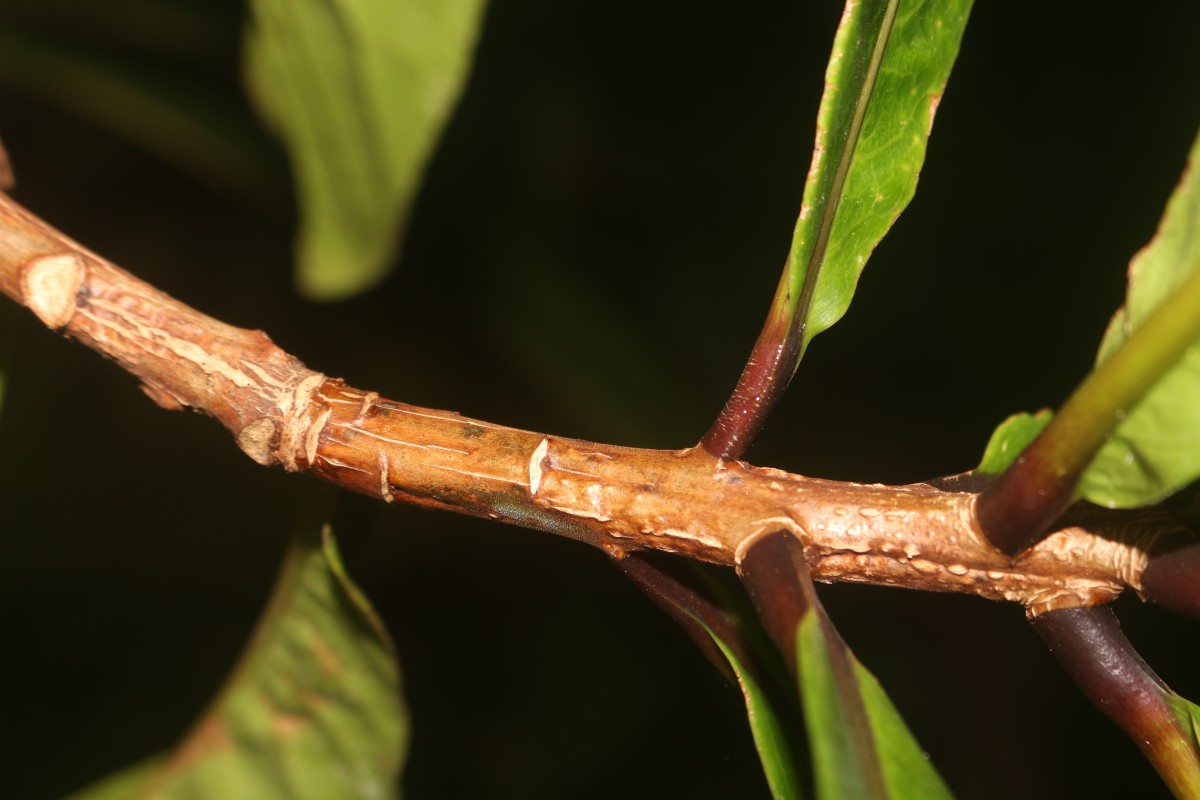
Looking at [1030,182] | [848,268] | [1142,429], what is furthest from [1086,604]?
[1030,182]

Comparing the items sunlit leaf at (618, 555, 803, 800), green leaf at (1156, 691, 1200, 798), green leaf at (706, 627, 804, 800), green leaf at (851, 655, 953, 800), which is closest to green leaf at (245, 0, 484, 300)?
sunlit leaf at (618, 555, 803, 800)

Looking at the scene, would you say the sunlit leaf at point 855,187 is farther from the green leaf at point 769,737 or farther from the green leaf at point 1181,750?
the green leaf at point 1181,750

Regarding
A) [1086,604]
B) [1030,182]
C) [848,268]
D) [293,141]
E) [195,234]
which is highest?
[1030,182]

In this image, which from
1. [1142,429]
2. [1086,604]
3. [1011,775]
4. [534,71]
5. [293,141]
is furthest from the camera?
[534,71]

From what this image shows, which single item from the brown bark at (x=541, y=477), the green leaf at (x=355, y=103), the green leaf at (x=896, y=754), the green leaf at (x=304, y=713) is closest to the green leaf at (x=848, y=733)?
the green leaf at (x=896, y=754)

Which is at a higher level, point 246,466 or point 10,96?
point 10,96

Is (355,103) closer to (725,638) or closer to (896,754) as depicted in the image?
(725,638)

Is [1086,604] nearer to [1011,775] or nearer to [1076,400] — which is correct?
[1076,400]
